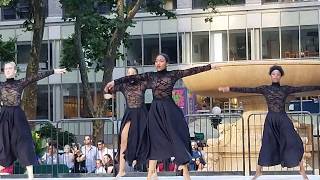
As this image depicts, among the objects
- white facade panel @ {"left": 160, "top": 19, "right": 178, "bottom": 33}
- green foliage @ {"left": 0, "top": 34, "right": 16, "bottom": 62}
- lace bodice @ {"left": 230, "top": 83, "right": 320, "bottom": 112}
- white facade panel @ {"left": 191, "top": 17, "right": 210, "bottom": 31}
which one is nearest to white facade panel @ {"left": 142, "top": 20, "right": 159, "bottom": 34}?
white facade panel @ {"left": 160, "top": 19, "right": 178, "bottom": 33}

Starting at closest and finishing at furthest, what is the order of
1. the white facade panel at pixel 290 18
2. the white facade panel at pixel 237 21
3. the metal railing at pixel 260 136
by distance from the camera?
the metal railing at pixel 260 136, the white facade panel at pixel 290 18, the white facade panel at pixel 237 21

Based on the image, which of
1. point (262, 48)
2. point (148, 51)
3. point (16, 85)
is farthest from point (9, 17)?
point (16, 85)

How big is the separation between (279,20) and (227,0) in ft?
47.2

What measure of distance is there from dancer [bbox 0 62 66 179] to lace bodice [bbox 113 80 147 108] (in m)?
1.00

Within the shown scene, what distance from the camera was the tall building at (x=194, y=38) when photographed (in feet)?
134

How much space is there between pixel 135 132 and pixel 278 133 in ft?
7.94

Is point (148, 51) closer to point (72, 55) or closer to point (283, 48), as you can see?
point (283, 48)

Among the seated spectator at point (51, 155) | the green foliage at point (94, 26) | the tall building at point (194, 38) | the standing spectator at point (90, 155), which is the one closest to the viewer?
the seated spectator at point (51, 155)

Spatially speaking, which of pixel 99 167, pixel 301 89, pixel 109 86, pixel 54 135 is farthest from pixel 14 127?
pixel 54 135

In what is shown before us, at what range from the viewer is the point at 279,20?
135ft

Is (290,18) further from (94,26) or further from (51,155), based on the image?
(51,155)

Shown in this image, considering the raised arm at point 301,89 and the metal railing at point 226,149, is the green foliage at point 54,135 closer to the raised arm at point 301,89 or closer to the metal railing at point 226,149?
the metal railing at point 226,149

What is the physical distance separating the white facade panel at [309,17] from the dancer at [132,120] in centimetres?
3034

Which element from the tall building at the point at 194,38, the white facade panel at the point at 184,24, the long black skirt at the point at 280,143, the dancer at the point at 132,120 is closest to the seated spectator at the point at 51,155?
the dancer at the point at 132,120
